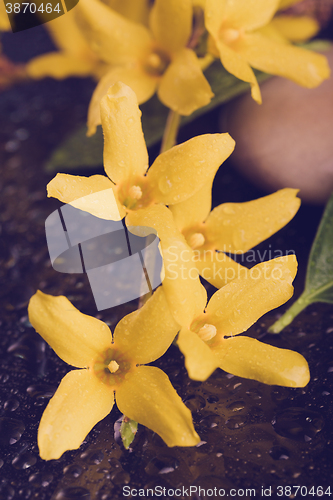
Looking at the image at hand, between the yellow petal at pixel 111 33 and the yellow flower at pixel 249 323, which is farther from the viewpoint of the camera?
the yellow petal at pixel 111 33

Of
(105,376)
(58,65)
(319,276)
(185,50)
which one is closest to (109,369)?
(105,376)

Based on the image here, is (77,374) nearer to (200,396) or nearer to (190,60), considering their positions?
(200,396)

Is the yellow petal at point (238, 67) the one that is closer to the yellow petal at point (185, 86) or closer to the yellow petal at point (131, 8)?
the yellow petal at point (185, 86)

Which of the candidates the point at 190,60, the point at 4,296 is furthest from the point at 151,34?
the point at 4,296

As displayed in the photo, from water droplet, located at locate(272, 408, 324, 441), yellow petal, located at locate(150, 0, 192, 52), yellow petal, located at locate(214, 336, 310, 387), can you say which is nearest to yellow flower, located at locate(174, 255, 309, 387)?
yellow petal, located at locate(214, 336, 310, 387)

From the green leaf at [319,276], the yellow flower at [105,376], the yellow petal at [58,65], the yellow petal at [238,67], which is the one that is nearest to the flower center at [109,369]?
the yellow flower at [105,376]

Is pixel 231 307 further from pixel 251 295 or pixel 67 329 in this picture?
pixel 67 329

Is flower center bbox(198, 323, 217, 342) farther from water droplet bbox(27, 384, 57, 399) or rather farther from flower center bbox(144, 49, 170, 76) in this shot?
flower center bbox(144, 49, 170, 76)
